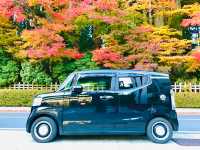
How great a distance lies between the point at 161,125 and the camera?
10.9 metres

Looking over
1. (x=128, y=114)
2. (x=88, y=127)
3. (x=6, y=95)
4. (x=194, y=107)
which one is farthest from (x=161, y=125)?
(x=6, y=95)

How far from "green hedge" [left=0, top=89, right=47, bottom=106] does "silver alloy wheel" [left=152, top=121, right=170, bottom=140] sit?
13.8 m

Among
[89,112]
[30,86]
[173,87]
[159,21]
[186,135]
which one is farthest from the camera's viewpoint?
[159,21]

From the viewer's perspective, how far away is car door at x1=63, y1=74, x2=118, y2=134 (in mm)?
10797

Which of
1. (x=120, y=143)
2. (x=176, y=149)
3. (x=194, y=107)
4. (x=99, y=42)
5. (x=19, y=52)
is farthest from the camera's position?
(x=99, y=42)

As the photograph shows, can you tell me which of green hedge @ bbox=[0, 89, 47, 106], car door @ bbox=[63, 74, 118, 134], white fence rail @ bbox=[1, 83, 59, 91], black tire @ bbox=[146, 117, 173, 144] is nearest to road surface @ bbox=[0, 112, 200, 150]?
black tire @ bbox=[146, 117, 173, 144]

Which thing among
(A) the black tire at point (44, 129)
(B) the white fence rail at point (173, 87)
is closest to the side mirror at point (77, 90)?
(A) the black tire at point (44, 129)

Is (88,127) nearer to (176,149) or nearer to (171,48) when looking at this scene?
(176,149)

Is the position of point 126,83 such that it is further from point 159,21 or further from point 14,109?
point 159,21

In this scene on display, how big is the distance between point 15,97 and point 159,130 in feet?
46.6

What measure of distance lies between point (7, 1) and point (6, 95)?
5.12 meters

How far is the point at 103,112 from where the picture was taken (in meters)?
10.8

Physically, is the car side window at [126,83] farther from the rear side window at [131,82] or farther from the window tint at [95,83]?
the window tint at [95,83]

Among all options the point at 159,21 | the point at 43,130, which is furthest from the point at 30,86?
the point at 43,130
